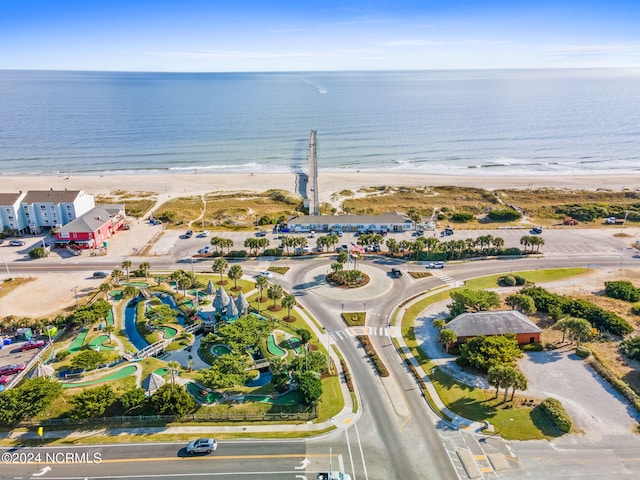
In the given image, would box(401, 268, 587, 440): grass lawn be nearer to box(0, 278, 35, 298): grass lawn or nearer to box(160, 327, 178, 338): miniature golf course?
box(160, 327, 178, 338): miniature golf course

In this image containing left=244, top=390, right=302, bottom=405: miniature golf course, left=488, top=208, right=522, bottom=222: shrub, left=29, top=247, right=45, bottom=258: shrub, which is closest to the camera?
left=244, top=390, right=302, bottom=405: miniature golf course

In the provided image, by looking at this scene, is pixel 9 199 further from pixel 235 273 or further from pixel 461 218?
pixel 461 218

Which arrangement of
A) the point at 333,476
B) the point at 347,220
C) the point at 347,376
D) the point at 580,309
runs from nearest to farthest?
the point at 333,476, the point at 347,376, the point at 580,309, the point at 347,220

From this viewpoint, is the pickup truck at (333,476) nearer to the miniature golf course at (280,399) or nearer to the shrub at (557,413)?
the miniature golf course at (280,399)

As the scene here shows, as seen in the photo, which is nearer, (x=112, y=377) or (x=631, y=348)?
(x=112, y=377)

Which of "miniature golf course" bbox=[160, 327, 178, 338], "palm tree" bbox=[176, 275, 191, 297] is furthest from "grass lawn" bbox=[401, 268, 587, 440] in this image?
"palm tree" bbox=[176, 275, 191, 297]

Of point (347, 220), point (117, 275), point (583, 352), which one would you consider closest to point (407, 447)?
point (583, 352)

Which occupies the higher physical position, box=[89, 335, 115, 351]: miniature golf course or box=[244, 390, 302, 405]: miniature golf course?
box=[89, 335, 115, 351]: miniature golf course
